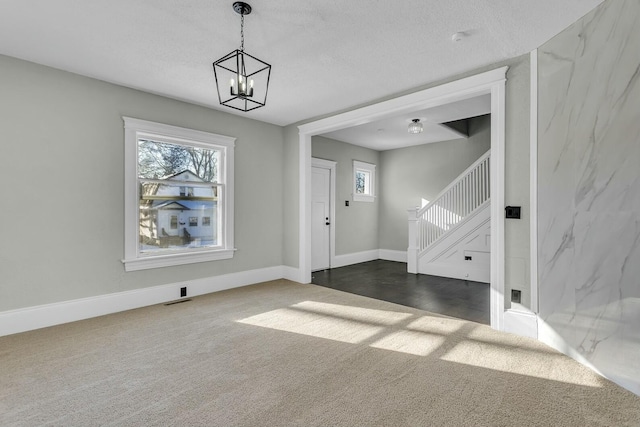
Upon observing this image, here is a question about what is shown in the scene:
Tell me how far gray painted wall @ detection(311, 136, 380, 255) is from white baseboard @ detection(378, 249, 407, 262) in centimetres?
23

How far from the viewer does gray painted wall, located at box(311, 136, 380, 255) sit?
6559 millimetres

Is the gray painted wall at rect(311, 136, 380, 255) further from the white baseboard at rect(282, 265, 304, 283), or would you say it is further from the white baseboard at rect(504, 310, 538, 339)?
the white baseboard at rect(504, 310, 538, 339)

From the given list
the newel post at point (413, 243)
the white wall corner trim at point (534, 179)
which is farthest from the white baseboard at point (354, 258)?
the white wall corner trim at point (534, 179)

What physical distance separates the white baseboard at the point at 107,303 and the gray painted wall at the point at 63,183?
0.23 ft

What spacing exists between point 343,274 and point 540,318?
3.40 meters

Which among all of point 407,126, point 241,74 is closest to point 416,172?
point 407,126

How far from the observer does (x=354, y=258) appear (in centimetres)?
710

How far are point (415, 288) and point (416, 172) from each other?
3238mm

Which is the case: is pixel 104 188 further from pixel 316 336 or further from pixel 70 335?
pixel 316 336

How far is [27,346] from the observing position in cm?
275

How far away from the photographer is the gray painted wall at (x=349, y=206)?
656 centimetres

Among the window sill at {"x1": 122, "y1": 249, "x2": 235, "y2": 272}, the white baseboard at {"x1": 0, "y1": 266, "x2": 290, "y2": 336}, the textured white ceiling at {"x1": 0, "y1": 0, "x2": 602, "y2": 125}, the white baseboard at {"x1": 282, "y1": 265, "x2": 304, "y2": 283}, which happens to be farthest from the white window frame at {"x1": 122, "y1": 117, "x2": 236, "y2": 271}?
the white baseboard at {"x1": 282, "y1": 265, "x2": 304, "y2": 283}

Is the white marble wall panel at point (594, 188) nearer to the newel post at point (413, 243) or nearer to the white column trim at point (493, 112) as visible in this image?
the white column trim at point (493, 112)

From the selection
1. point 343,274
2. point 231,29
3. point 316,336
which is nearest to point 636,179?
point 316,336
